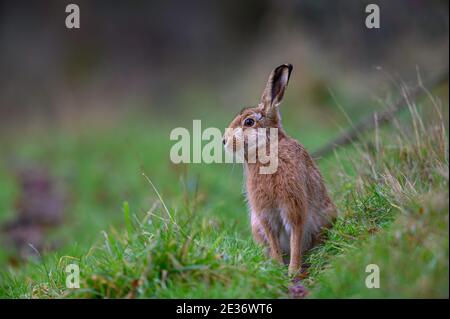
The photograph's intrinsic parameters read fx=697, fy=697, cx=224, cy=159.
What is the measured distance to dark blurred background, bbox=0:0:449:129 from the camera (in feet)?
40.2

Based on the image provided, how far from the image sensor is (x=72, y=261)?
6.01 m

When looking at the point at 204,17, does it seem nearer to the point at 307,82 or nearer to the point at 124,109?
the point at 124,109

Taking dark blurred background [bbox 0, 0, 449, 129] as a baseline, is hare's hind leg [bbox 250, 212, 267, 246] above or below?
below

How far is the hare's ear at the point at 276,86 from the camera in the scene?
5.58 metres

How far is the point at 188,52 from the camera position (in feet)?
75.9

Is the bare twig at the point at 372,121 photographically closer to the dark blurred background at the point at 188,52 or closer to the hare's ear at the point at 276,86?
the hare's ear at the point at 276,86

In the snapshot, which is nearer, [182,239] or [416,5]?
[182,239]

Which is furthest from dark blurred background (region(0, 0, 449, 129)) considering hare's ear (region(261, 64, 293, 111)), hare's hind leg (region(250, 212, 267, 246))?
hare's hind leg (region(250, 212, 267, 246))

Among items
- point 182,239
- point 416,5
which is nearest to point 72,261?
point 182,239

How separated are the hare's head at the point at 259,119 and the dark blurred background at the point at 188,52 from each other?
492cm

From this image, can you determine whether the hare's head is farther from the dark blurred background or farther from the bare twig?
the dark blurred background

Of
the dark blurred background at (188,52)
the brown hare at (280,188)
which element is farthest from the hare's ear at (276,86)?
the dark blurred background at (188,52)

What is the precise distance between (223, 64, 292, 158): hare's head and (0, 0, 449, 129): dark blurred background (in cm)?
492
